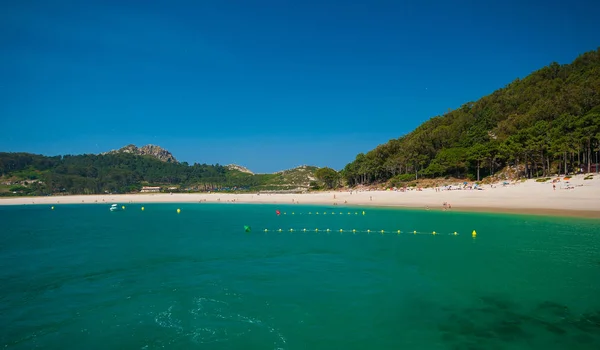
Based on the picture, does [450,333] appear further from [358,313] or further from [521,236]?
[521,236]

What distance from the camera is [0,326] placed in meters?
12.7

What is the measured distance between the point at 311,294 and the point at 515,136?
246 feet

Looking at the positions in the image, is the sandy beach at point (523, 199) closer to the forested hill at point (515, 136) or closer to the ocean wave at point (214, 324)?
the forested hill at point (515, 136)

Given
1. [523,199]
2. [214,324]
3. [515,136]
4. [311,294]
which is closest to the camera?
[214,324]

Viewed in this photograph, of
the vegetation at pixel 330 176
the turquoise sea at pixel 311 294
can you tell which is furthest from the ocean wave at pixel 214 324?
the vegetation at pixel 330 176

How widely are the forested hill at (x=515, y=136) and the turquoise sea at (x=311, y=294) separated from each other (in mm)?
46366

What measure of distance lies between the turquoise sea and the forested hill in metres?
46.4

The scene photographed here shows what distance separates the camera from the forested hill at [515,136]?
215 ft

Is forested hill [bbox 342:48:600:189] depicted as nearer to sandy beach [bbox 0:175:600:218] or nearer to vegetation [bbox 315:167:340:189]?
vegetation [bbox 315:167:340:189]

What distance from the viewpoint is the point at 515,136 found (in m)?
73.6

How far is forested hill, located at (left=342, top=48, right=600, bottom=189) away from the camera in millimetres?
65625

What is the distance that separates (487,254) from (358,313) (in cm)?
1376

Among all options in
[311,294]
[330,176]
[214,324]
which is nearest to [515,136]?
[330,176]

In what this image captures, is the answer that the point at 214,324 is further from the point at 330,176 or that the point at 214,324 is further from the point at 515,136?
the point at 330,176
